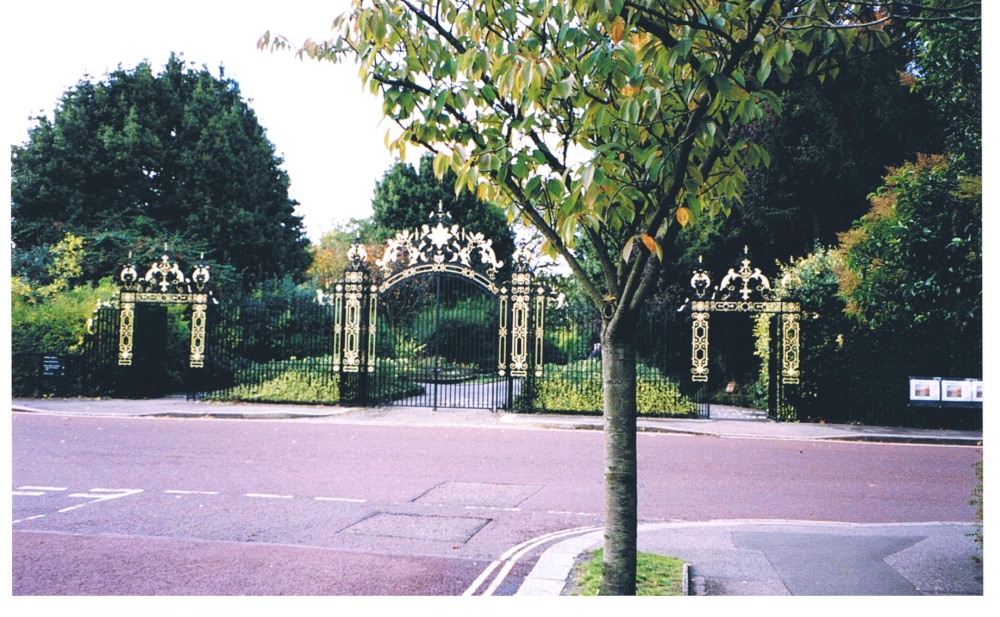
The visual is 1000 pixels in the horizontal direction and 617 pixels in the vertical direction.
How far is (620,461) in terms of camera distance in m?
3.88

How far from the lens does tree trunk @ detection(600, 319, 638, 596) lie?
3871mm

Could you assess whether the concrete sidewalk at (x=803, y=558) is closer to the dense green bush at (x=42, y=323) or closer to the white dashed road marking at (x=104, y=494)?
the white dashed road marking at (x=104, y=494)

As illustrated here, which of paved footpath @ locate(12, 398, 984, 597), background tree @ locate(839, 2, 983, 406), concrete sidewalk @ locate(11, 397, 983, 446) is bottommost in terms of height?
concrete sidewalk @ locate(11, 397, 983, 446)

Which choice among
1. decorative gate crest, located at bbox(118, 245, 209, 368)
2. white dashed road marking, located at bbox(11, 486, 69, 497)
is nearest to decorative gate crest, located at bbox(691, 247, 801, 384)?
decorative gate crest, located at bbox(118, 245, 209, 368)

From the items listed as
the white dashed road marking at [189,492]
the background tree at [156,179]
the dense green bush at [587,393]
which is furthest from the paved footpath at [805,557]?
the background tree at [156,179]

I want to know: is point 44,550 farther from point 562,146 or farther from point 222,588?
point 562,146

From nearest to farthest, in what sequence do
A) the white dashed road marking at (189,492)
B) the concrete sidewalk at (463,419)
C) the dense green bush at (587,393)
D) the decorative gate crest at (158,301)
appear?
the white dashed road marking at (189,492) < the concrete sidewalk at (463,419) < the dense green bush at (587,393) < the decorative gate crest at (158,301)

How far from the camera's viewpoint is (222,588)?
179 inches

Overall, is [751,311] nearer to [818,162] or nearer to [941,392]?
[941,392]

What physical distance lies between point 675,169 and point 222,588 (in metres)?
3.72

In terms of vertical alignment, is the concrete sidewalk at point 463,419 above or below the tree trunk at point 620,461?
below

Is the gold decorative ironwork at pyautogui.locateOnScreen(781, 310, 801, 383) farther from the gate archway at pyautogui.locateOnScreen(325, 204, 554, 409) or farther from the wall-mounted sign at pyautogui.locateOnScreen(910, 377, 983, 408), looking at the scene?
the gate archway at pyautogui.locateOnScreen(325, 204, 554, 409)

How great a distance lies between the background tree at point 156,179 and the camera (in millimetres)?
17766

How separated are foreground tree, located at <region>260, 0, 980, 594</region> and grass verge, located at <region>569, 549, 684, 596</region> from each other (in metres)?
0.39
